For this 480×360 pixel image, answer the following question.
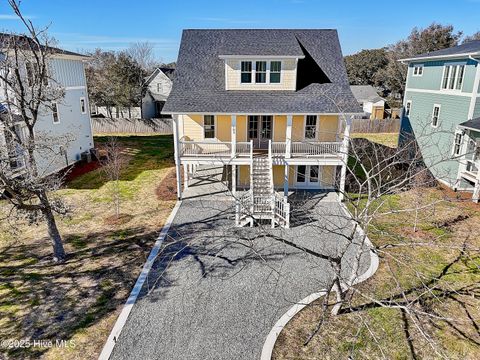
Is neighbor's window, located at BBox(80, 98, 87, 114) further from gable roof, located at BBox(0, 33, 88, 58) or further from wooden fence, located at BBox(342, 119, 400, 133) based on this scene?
wooden fence, located at BBox(342, 119, 400, 133)

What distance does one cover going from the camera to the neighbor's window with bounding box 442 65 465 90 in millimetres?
18169

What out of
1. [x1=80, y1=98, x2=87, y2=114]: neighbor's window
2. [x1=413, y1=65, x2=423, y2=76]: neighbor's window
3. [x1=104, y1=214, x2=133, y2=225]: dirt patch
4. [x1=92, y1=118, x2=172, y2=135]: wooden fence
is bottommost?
[x1=104, y1=214, x2=133, y2=225]: dirt patch

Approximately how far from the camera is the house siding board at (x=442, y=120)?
60.0 ft

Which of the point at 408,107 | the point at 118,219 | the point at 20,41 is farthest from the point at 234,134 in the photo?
the point at 408,107

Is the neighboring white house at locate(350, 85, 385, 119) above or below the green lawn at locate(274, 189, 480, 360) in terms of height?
above

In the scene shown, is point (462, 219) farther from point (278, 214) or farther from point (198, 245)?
point (198, 245)

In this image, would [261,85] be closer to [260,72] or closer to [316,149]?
[260,72]

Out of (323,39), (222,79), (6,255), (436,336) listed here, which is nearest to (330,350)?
(436,336)

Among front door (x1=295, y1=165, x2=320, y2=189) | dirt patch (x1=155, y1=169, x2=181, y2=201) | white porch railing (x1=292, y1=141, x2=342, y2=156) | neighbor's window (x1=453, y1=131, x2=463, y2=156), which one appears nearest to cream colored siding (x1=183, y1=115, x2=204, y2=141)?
dirt patch (x1=155, y1=169, x2=181, y2=201)

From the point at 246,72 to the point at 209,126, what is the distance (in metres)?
3.59

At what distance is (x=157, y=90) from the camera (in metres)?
42.3

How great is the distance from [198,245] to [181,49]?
13.0 meters

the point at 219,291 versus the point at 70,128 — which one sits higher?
the point at 70,128

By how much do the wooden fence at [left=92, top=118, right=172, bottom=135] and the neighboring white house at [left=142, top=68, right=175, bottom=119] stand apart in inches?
172
